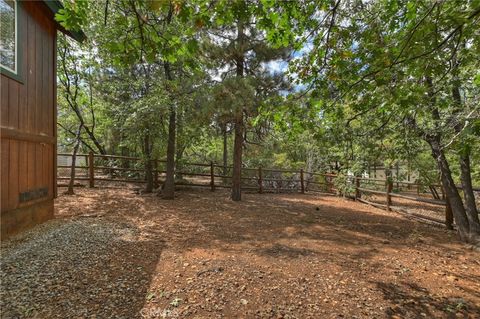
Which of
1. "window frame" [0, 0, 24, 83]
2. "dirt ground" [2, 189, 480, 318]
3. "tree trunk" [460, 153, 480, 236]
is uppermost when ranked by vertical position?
"window frame" [0, 0, 24, 83]

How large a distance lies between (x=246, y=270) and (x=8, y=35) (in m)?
4.66

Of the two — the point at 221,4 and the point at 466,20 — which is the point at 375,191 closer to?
the point at 466,20

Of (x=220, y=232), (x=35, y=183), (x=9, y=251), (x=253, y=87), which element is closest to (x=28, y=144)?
(x=35, y=183)

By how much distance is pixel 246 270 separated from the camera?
3.62 metres

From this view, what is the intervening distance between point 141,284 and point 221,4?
10.1ft

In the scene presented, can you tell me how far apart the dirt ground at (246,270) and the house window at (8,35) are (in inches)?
97.1

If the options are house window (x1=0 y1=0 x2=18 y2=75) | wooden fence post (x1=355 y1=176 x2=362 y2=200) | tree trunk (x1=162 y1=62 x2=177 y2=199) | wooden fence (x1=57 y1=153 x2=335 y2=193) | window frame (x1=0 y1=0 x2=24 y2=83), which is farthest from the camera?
wooden fence post (x1=355 y1=176 x2=362 y2=200)

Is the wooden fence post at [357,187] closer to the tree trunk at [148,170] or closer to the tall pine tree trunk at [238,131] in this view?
the tall pine tree trunk at [238,131]

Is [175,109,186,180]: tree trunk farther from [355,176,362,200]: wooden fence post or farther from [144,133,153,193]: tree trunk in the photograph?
[355,176,362,200]: wooden fence post

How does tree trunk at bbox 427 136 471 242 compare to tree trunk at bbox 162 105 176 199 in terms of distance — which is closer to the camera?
tree trunk at bbox 427 136 471 242

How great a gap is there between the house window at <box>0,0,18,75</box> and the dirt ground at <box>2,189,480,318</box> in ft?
8.09

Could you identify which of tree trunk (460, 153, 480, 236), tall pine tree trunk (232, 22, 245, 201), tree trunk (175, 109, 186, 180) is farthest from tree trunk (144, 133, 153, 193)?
tree trunk (460, 153, 480, 236)

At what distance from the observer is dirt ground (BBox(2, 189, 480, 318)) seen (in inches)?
109

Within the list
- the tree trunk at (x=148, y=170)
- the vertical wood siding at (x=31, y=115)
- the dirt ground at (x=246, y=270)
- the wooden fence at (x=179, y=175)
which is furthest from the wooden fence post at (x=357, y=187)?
the vertical wood siding at (x=31, y=115)
